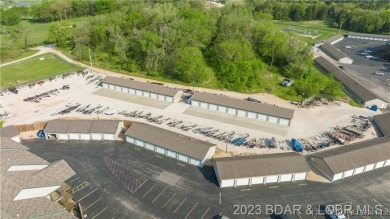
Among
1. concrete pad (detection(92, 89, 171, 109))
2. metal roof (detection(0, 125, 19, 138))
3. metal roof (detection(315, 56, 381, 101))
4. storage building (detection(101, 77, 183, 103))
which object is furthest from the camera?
metal roof (detection(315, 56, 381, 101))

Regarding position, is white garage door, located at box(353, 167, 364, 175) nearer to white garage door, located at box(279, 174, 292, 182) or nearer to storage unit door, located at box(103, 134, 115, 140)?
white garage door, located at box(279, 174, 292, 182)

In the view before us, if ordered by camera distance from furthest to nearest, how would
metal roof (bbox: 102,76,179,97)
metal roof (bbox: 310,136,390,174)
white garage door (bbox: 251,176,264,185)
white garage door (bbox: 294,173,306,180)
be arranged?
metal roof (bbox: 102,76,179,97) < metal roof (bbox: 310,136,390,174) < white garage door (bbox: 294,173,306,180) < white garage door (bbox: 251,176,264,185)

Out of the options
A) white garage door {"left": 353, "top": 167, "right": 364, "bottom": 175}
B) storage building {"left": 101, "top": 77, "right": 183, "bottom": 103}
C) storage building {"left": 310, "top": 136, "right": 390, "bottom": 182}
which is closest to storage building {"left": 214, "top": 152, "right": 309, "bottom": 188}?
storage building {"left": 310, "top": 136, "right": 390, "bottom": 182}

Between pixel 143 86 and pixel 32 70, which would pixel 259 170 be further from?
pixel 32 70

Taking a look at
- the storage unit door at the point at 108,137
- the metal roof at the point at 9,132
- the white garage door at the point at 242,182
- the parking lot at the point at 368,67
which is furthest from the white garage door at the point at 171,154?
A: the parking lot at the point at 368,67

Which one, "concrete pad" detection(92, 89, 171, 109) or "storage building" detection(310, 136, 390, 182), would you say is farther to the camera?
"concrete pad" detection(92, 89, 171, 109)

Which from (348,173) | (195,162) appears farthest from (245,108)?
(348,173)

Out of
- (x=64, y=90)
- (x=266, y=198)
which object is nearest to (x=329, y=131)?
(x=266, y=198)

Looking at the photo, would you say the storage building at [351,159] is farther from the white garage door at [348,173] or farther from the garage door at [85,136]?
the garage door at [85,136]
